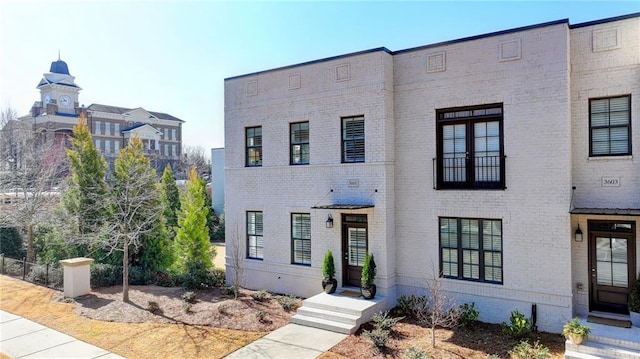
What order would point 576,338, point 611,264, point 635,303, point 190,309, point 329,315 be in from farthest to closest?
point 190,309, point 329,315, point 611,264, point 635,303, point 576,338

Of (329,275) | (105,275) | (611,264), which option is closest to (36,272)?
(105,275)

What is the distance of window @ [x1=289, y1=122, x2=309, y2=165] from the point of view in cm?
1370

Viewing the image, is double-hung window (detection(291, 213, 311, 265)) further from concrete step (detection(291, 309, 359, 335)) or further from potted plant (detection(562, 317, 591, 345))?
potted plant (detection(562, 317, 591, 345))

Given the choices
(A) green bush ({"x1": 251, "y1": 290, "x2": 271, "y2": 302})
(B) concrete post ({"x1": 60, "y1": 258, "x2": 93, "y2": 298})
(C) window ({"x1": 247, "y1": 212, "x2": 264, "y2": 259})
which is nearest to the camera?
(A) green bush ({"x1": 251, "y1": 290, "x2": 271, "y2": 302})

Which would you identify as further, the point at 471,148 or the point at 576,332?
the point at 471,148

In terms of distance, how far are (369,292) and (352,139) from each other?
4.68 meters

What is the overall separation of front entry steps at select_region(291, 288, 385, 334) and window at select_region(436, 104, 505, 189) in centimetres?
398

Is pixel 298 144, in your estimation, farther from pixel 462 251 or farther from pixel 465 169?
pixel 462 251

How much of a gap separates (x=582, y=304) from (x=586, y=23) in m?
7.14

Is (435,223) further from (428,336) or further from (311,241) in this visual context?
(311,241)

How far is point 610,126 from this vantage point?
10.1m


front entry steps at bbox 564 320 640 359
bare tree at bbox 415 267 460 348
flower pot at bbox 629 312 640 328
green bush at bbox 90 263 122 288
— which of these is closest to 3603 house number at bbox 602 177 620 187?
flower pot at bbox 629 312 640 328

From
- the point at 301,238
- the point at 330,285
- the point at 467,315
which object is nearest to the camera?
the point at 467,315

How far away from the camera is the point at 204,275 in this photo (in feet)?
49.1
